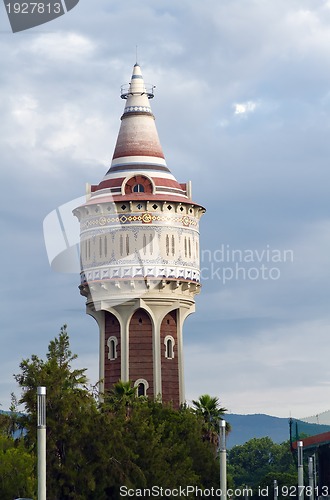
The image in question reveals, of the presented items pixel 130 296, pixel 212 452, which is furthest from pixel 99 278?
pixel 212 452

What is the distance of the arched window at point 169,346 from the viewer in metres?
92.7

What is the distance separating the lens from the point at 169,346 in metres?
93.1

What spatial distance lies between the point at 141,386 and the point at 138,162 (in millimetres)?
15889

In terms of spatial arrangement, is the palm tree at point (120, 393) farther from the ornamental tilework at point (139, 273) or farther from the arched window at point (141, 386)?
the ornamental tilework at point (139, 273)

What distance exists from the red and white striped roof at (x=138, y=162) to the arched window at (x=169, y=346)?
9599mm

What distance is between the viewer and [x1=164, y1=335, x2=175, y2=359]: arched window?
304ft

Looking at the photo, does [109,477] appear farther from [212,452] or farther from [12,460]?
[212,452]

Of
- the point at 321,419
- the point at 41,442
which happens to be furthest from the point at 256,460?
the point at 41,442

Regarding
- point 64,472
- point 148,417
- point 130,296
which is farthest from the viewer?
point 130,296

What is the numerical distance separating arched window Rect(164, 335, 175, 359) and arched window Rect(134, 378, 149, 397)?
7.98 feet

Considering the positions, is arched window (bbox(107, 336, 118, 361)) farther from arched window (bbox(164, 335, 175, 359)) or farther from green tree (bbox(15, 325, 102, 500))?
green tree (bbox(15, 325, 102, 500))

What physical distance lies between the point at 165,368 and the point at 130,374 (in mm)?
2475

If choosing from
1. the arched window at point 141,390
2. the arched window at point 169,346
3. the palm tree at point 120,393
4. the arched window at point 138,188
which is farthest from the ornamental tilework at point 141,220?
the palm tree at point 120,393

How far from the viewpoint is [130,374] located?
91688 millimetres
